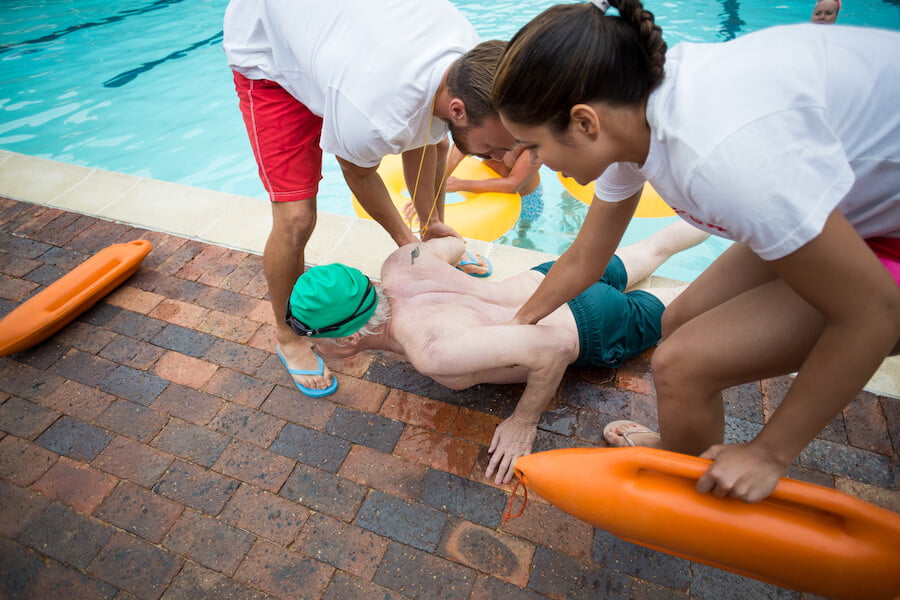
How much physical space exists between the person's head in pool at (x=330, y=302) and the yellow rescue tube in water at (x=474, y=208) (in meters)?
1.79

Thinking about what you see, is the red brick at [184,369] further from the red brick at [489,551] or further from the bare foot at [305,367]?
the red brick at [489,551]

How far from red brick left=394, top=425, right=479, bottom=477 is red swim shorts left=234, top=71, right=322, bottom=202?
121 centimetres

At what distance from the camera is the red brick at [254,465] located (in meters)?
2.14

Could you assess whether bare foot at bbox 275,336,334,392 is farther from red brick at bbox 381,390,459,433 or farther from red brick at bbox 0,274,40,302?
red brick at bbox 0,274,40,302

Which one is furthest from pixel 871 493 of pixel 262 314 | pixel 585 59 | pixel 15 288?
pixel 15 288

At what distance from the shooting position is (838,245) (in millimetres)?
949

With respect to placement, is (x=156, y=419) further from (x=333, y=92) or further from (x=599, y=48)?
(x=599, y=48)

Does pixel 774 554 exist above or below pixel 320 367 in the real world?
above

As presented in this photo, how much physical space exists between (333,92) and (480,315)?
3.47ft

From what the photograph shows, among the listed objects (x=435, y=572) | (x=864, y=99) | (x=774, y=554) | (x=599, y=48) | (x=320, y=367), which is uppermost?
(x=599, y=48)

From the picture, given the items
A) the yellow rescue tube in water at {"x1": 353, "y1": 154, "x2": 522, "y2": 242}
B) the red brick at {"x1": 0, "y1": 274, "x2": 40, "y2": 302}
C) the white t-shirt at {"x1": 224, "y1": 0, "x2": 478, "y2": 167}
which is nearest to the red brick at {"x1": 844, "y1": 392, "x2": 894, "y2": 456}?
the white t-shirt at {"x1": 224, "y1": 0, "x2": 478, "y2": 167}

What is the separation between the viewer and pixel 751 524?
1.36 metres

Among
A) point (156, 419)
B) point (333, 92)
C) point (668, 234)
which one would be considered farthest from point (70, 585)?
point (668, 234)

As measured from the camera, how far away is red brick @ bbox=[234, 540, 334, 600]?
181cm
